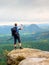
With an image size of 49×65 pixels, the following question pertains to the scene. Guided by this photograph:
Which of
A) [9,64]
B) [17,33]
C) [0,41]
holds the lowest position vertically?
[0,41]

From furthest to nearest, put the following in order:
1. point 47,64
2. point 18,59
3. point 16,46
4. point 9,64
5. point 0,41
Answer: point 0,41 → point 16,46 → point 9,64 → point 18,59 → point 47,64

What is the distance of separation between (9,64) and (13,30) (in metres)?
2.63

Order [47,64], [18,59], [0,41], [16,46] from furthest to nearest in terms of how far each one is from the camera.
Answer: [0,41]
[16,46]
[18,59]
[47,64]

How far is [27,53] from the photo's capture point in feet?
76.3

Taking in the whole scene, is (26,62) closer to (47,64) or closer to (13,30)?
(47,64)

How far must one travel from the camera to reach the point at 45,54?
74.5ft

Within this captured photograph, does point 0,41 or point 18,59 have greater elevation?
point 18,59

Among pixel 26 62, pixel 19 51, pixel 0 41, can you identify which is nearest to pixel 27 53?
pixel 19 51

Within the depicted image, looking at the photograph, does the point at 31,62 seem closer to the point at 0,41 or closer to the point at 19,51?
the point at 19,51

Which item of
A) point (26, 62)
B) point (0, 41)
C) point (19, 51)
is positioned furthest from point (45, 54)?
point (0, 41)

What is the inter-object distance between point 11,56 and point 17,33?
1973 millimetres

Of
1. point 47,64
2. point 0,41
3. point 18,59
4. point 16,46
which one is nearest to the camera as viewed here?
point 47,64

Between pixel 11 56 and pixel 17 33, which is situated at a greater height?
pixel 17 33

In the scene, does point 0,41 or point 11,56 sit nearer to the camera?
point 11,56
